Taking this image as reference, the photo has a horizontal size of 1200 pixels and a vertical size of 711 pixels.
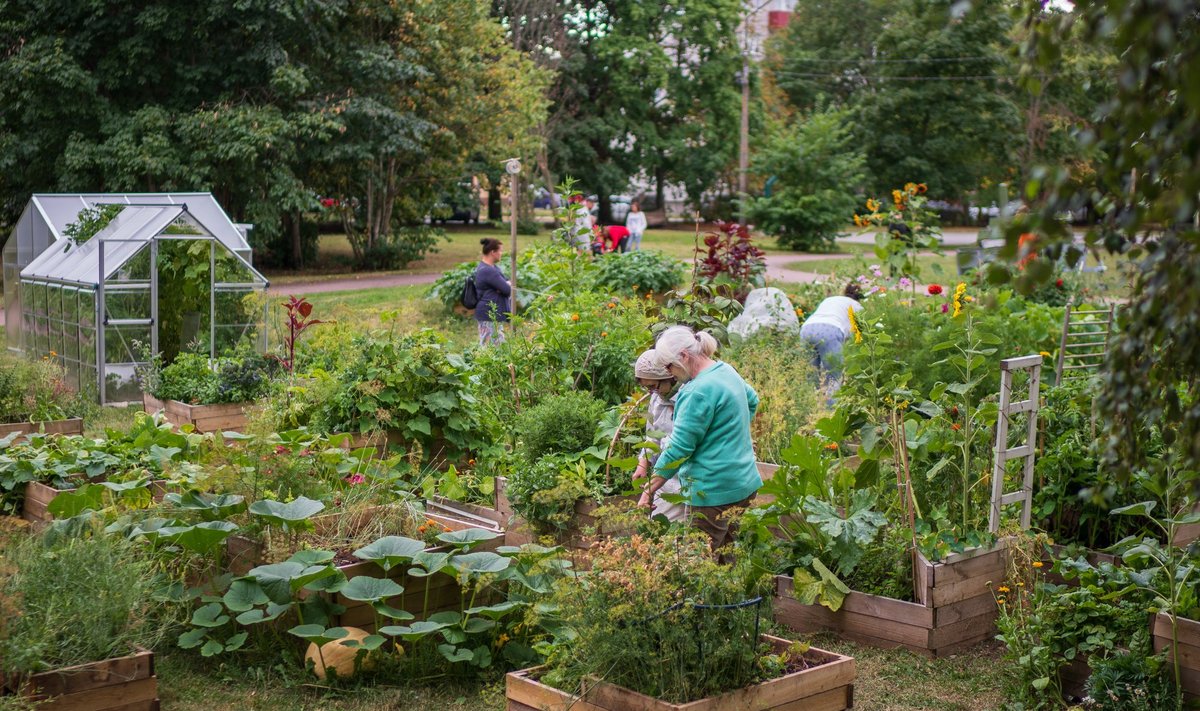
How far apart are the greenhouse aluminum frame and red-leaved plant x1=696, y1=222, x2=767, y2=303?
484 cm

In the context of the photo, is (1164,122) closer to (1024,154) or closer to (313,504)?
(313,504)

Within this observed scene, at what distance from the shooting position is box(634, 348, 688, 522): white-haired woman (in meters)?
5.66

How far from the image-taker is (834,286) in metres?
13.4

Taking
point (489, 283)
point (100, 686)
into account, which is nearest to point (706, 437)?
point (100, 686)

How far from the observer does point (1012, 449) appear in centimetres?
535

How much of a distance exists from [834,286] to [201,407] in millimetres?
7332

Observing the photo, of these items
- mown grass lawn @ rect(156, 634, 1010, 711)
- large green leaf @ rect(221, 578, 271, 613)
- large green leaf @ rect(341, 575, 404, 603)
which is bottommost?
mown grass lawn @ rect(156, 634, 1010, 711)

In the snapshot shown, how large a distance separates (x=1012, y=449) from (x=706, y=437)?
4.69 feet

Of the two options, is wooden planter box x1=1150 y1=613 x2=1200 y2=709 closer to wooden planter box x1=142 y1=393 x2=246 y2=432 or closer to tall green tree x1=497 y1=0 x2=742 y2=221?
wooden planter box x1=142 y1=393 x2=246 y2=432

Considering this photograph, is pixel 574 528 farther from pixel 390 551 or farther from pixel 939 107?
pixel 939 107

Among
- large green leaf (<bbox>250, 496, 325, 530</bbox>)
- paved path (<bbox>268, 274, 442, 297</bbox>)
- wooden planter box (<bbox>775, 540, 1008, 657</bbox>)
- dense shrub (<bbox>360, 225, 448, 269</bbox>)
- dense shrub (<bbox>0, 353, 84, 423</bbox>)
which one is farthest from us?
dense shrub (<bbox>360, 225, 448, 269</bbox>)

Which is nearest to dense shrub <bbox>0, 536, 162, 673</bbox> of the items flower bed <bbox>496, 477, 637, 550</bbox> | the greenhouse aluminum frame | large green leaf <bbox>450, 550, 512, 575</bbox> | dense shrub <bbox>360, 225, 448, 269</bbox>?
large green leaf <bbox>450, 550, 512, 575</bbox>

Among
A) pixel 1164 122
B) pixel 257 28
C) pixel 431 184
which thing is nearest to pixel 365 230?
pixel 431 184

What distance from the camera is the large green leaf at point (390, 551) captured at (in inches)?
195
